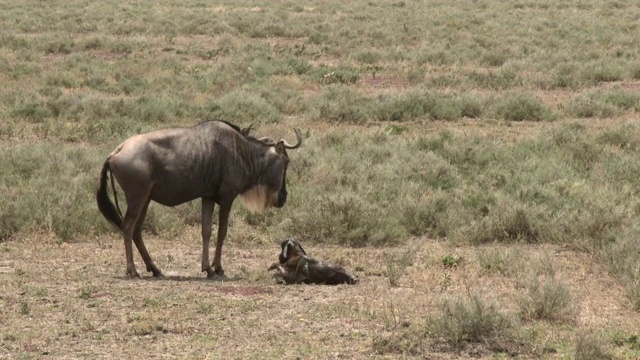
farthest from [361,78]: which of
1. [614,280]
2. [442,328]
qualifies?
[442,328]

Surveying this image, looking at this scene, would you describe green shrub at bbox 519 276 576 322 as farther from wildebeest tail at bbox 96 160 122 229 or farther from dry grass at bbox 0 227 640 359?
wildebeest tail at bbox 96 160 122 229

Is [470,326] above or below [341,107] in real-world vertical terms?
above

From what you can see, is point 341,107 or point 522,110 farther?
point 341,107

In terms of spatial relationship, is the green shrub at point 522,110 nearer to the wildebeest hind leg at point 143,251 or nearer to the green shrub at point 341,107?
the green shrub at point 341,107

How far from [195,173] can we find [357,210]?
9.07 feet

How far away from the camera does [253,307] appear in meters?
8.91

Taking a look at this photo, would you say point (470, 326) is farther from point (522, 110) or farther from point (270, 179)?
point (522, 110)

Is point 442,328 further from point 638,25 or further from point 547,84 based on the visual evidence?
point 638,25

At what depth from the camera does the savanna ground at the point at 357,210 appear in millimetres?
8070

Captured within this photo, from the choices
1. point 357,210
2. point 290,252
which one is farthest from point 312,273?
point 357,210

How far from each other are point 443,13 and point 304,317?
43.2 m

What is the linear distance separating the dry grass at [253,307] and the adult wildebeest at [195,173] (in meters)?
0.53

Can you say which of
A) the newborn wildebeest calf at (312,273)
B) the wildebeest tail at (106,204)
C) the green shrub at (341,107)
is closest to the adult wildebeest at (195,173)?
the wildebeest tail at (106,204)

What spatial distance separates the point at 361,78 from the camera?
92.7 feet
